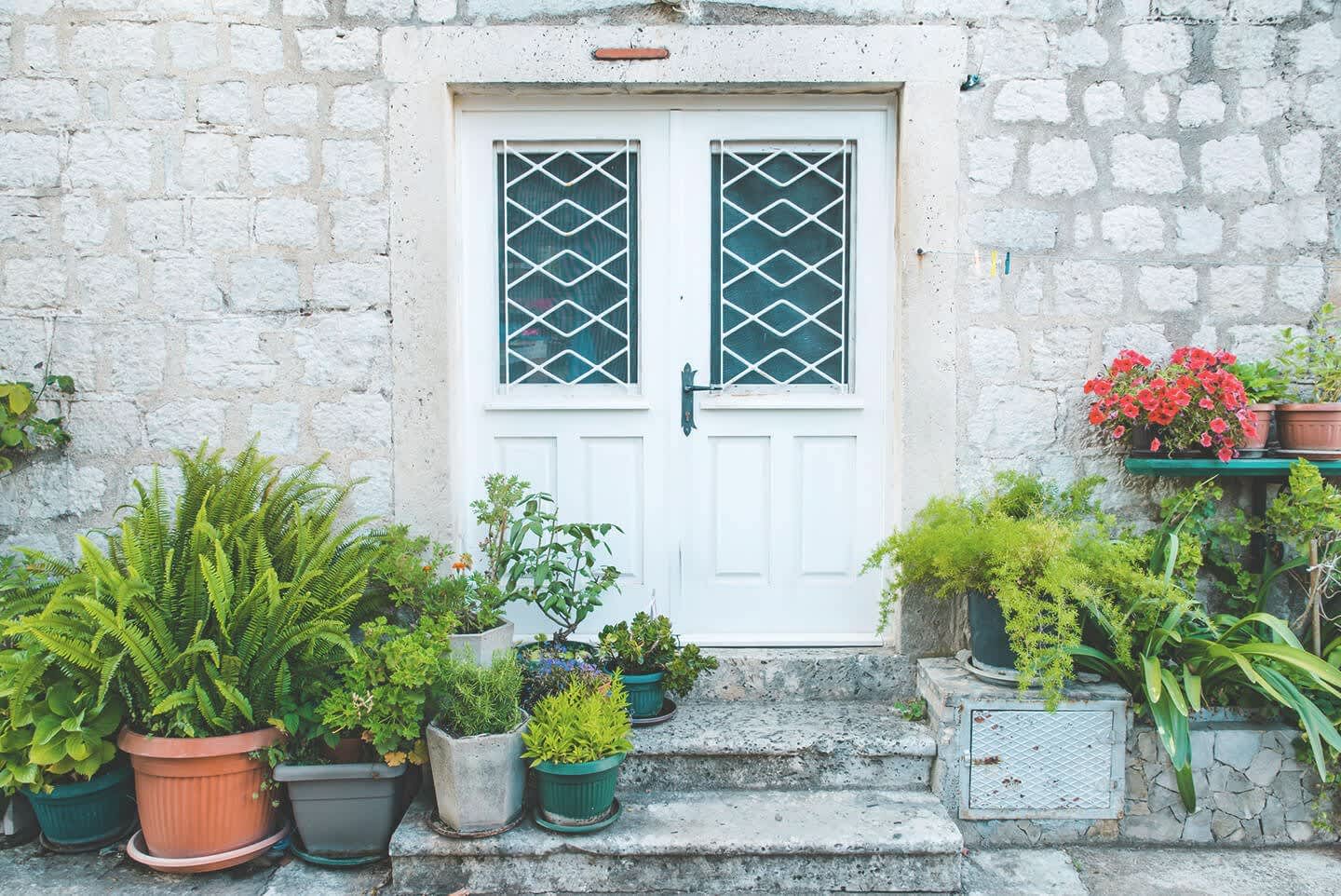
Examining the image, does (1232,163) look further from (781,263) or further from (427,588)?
(427,588)

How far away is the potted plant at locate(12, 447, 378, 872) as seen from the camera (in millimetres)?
2881

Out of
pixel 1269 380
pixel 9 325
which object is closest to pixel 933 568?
pixel 1269 380

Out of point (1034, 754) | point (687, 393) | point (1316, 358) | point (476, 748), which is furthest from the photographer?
point (687, 393)

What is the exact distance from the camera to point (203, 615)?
2986mm

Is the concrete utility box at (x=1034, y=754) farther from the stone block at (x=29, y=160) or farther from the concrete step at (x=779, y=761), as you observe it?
the stone block at (x=29, y=160)

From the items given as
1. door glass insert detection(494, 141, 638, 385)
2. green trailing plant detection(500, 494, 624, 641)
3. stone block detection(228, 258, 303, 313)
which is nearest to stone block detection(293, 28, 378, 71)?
door glass insert detection(494, 141, 638, 385)

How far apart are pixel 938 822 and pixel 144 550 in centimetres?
268

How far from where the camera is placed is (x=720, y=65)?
362cm

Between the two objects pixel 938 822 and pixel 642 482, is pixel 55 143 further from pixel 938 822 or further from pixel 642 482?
pixel 938 822

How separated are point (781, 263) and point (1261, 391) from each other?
182cm

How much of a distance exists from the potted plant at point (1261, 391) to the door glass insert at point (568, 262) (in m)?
2.27

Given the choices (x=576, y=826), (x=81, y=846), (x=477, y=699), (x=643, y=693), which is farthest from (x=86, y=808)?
(x=643, y=693)

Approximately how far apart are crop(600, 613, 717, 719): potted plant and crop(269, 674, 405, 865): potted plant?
820 mm

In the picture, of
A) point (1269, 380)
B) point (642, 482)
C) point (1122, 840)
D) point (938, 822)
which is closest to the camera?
point (938, 822)
